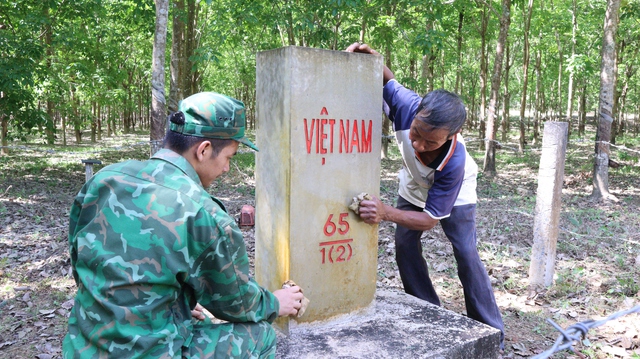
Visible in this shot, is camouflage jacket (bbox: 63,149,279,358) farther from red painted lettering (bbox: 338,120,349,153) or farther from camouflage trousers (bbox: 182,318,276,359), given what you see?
red painted lettering (bbox: 338,120,349,153)

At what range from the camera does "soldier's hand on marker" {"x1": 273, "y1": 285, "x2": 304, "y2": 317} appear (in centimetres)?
229

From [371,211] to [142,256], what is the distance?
1712 mm

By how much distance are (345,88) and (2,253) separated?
14.4 feet

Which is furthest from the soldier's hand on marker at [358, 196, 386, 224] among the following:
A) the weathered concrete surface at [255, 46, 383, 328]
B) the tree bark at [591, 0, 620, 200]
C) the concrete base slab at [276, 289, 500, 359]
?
the tree bark at [591, 0, 620, 200]

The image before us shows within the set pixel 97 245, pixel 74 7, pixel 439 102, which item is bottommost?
pixel 97 245

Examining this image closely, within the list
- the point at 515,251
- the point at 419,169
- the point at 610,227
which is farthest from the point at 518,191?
the point at 419,169

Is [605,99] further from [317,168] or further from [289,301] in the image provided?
[289,301]

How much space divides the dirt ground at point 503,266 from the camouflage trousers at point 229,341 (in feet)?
6.64

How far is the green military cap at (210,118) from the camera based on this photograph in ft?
6.28

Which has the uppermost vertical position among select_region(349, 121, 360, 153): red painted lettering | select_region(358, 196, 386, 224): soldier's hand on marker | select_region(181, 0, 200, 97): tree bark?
select_region(181, 0, 200, 97): tree bark

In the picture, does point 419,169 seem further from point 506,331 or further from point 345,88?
point 506,331

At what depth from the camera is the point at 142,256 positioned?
1.63m

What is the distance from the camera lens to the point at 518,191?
31.9 feet

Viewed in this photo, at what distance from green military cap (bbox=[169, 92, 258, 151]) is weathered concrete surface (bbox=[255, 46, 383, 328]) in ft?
2.65
